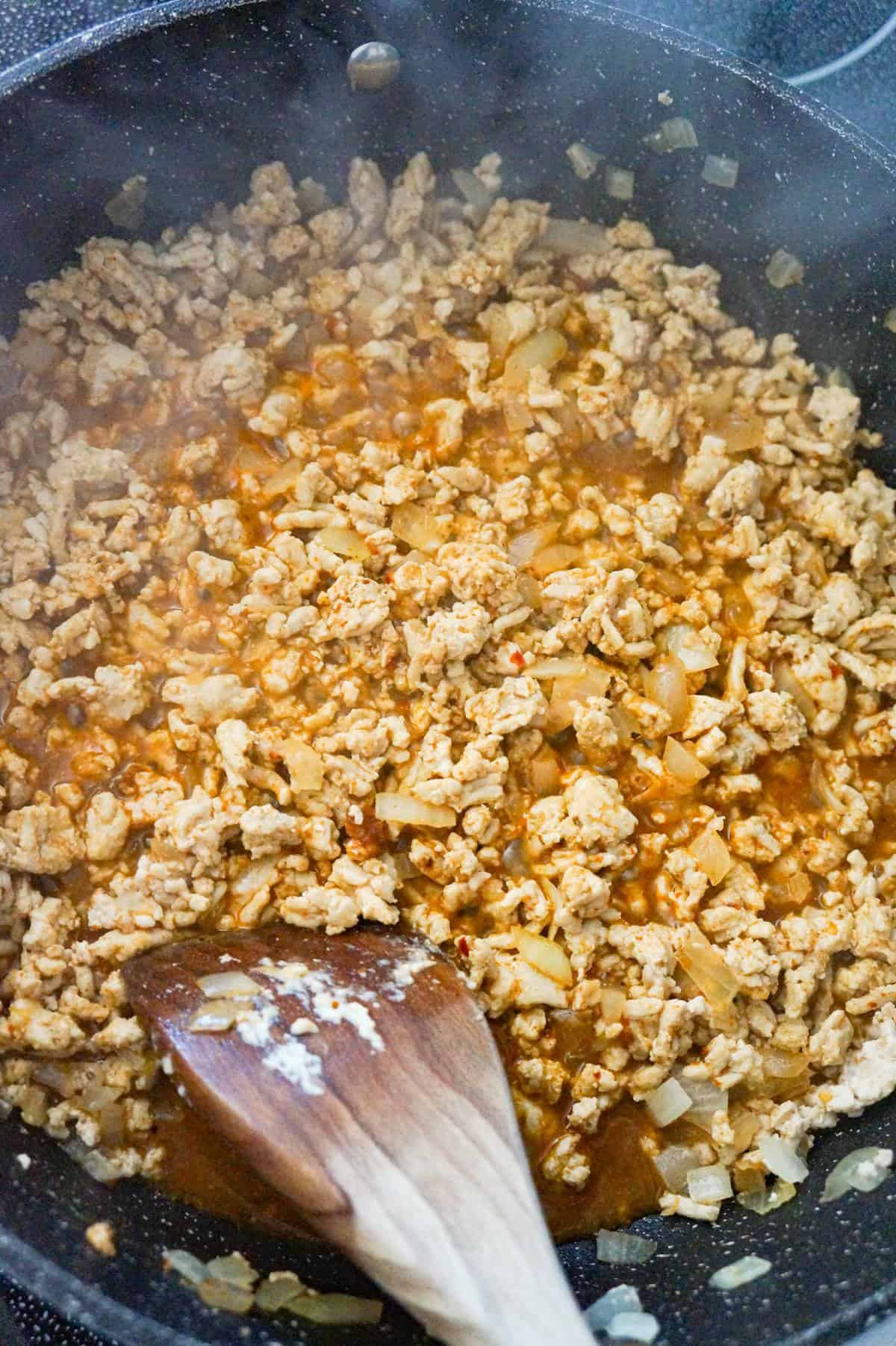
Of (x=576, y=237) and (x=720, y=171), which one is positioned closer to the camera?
(x=720, y=171)

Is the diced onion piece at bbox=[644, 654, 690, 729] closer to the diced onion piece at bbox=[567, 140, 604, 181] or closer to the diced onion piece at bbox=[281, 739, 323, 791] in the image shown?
the diced onion piece at bbox=[281, 739, 323, 791]

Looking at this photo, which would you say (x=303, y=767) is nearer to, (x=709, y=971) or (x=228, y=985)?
(x=228, y=985)

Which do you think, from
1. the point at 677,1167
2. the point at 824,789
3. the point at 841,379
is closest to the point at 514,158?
the point at 841,379

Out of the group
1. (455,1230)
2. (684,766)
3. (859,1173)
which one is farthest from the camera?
(684,766)

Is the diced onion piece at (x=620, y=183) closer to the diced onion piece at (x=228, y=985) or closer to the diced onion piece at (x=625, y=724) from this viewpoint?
the diced onion piece at (x=625, y=724)

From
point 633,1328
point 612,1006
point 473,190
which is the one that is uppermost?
point 473,190

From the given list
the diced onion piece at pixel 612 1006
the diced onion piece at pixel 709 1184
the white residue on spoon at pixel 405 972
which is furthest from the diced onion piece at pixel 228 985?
the diced onion piece at pixel 709 1184
